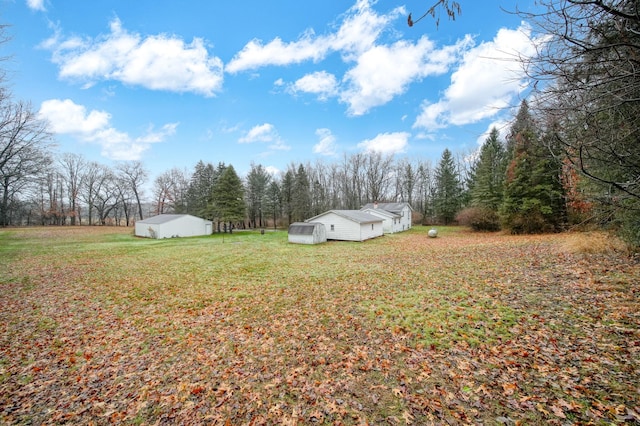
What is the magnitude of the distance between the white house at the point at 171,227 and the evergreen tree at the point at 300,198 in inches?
568

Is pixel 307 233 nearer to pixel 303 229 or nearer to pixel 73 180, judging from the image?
pixel 303 229

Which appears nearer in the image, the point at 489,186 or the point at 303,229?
the point at 303,229

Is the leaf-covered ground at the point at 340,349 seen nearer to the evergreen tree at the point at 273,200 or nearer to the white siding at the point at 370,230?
the white siding at the point at 370,230

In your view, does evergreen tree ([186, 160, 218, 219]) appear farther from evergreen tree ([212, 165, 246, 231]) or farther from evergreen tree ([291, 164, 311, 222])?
evergreen tree ([291, 164, 311, 222])

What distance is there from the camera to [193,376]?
4492 mm

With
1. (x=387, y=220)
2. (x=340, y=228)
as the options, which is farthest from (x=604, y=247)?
(x=387, y=220)

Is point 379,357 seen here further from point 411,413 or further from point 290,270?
point 290,270

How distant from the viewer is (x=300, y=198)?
4166 centimetres

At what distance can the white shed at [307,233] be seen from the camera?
22594 mm

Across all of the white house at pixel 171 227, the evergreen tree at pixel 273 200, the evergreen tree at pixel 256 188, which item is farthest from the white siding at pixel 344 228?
the evergreen tree at pixel 256 188

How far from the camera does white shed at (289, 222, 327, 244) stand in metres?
22.6

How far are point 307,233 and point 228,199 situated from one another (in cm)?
1701

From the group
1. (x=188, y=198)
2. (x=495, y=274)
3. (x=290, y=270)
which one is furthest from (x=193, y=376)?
(x=188, y=198)

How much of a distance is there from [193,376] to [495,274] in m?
9.74
